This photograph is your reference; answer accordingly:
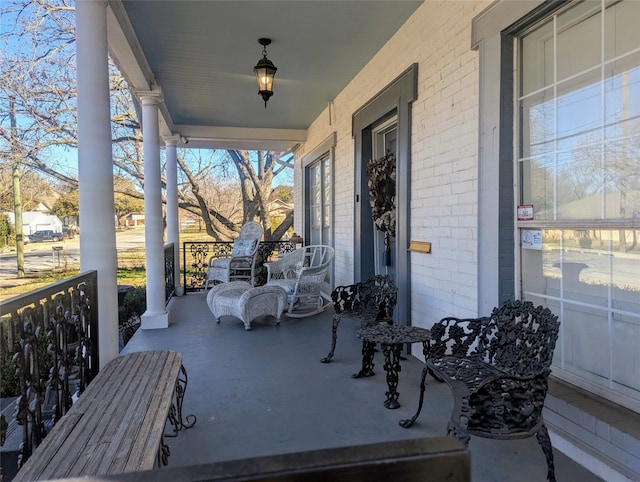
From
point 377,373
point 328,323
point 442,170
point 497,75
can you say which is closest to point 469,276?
point 442,170

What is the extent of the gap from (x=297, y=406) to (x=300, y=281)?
→ 2352 millimetres

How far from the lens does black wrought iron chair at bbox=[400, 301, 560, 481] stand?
1.55 m

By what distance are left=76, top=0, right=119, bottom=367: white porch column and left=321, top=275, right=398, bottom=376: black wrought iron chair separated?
66.1 inches

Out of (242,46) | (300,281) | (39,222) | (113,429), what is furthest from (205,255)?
(113,429)

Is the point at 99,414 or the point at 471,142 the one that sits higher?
the point at 471,142

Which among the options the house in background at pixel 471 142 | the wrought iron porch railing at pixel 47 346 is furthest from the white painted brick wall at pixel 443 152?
the wrought iron porch railing at pixel 47 346

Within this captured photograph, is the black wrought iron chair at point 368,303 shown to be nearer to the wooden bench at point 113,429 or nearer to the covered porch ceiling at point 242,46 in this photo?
the wooden bench at point 113,429

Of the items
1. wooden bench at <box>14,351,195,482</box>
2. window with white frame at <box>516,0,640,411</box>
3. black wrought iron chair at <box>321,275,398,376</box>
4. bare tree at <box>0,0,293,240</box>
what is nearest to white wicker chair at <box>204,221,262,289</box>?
bare tree at <box>0,0,293,240</box>

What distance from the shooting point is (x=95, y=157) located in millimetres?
2584

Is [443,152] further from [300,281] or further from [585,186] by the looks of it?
[300,281]

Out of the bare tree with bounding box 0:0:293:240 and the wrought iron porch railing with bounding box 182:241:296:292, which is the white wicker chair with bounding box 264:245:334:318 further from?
the bare tree with bounding box 0:0:293:240

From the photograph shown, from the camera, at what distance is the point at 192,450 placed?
79.3 inches

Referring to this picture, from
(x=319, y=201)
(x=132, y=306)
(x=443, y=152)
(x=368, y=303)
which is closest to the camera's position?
(x=443, y=152)

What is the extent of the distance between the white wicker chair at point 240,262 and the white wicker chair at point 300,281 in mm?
916
